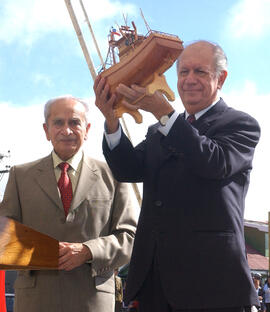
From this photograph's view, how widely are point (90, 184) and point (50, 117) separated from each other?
51 centimetres

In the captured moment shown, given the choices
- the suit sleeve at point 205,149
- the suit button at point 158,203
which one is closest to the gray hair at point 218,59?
the suit sleeve at point 205,149

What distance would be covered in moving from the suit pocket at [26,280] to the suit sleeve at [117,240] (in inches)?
14.3

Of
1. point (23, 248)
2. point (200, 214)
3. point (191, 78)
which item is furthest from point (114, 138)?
point (23, 248)

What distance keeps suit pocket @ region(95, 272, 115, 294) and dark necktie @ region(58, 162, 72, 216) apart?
0.44 meters

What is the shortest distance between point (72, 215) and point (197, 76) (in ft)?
4.00

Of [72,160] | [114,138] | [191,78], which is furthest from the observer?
[72,160]

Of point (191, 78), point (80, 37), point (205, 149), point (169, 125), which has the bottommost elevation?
point (205, 149)

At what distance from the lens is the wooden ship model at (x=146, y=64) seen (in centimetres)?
197

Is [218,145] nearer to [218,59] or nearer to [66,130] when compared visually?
[218,59]

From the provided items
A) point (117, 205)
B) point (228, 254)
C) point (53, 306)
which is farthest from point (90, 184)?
point (228, 254)

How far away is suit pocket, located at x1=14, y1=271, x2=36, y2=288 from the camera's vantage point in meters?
2.85

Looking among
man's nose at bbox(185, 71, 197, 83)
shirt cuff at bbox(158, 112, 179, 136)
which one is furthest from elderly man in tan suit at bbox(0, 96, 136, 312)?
man's nose at bbox(185, 71, 197, 83)

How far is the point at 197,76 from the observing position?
89.0 inches

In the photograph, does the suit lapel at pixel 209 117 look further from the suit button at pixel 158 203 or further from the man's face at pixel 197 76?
the suit button at pixel 158 203
